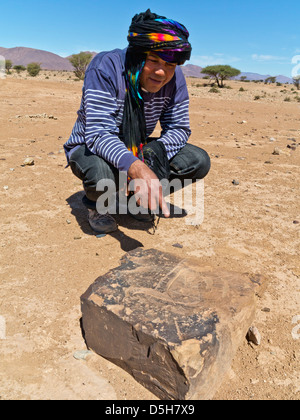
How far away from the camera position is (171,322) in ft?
4.86

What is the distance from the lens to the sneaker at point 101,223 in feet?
8.98

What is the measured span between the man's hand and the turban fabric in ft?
1.87

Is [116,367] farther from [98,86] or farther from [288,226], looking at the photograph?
[288,226]

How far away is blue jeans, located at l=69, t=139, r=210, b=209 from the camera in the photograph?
2410 millimetres

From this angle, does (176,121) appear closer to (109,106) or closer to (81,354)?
(109,106)

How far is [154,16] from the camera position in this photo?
2.22 metres

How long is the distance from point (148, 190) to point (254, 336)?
859 millimetres

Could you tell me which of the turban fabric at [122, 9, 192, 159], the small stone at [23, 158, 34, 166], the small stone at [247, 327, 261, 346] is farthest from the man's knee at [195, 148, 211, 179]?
the small stone at [23, 158, 34, 166]

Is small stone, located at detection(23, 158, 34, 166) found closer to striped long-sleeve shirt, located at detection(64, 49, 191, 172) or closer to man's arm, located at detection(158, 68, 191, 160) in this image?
striped long-sleeve shirt, located at detection(64, 49, 191, 172)

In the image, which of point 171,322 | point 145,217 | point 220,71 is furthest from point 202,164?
point 220,71

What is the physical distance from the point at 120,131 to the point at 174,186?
795 millimetres

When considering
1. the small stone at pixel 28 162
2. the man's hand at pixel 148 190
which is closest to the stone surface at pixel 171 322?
the man's hand at pixel 148 190

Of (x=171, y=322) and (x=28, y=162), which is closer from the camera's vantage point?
(x=171, y=322)
